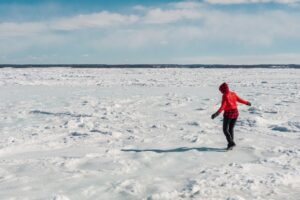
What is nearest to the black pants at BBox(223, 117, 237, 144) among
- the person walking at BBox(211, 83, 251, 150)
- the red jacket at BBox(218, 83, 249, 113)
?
the person walking at BBox(211, 83, 251, 150)

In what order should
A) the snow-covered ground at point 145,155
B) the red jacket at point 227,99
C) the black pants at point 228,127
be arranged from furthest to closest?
the black pants at point 228,127
the red jacket at point 227,99
the snow-covered ground at point 145,155

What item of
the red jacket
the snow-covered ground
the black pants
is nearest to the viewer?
the snow-covered ground

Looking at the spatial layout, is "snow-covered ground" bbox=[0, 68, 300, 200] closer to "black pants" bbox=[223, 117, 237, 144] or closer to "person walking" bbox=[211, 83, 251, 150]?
"black pants" bbox=[223, 117, 237, 144]

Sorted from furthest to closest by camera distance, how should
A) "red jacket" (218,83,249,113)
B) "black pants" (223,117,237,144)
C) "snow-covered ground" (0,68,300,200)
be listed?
"black pants" (223,117,237,144) → "red jacket" (218,83,249,113) → "snow-covered ground" (0,68,300,200)

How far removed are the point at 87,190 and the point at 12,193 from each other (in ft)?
3.31

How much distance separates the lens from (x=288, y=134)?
931 centimetres

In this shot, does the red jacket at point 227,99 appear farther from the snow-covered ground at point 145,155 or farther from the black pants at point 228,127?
the snow-covered ground at point 145,155

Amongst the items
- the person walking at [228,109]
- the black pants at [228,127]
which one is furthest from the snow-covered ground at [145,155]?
the person walking at [228,109]

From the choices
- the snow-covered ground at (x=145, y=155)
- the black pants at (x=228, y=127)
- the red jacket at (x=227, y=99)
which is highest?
the red jacket at (x=227, y=99)

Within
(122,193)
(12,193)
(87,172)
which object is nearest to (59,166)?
(87,172)

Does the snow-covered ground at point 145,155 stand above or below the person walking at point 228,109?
below

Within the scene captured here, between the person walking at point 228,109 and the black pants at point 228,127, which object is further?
the black pants at point 228,127

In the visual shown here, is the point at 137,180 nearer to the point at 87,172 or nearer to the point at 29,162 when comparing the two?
the point at 87,172

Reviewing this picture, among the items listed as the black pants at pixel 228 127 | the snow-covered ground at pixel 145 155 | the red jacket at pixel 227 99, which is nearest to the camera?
the snow-covered ground at pixel 145 155
